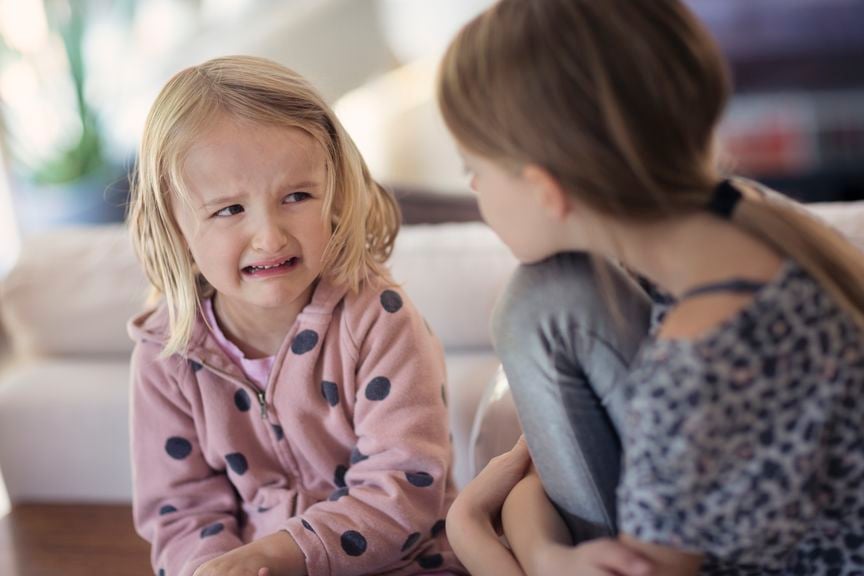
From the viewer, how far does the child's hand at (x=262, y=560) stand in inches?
41.1

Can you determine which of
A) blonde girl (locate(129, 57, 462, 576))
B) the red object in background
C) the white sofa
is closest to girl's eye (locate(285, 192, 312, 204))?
blonde girl (locate(129, 57, 462, 576))

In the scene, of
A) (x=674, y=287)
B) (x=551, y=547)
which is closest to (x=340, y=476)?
(x=551, y=547)

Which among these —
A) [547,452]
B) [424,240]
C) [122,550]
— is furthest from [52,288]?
[547,452]

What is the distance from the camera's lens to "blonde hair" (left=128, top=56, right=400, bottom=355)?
1.09 metres

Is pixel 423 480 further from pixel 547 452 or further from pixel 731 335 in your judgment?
pixel 731 335

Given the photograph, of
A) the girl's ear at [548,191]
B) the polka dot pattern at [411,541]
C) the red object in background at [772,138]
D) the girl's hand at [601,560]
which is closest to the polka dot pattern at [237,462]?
the polka dot pattern at [411,541]

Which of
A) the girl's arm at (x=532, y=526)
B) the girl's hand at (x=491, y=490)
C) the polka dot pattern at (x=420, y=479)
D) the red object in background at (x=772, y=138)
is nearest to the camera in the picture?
the girl's arm at (x=532, y=526)

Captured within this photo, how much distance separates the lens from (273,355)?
1204 mm

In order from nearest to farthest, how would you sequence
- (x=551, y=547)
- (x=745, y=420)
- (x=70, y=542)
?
(x=745, y=420), (x=551, y=547), (x=70, y=542)

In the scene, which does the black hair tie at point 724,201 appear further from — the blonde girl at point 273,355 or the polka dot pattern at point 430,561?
the polka dot pattern at point 430,561

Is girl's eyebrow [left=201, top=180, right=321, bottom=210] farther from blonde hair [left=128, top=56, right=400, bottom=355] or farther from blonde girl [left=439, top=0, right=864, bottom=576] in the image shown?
blonde girl [left=439, top=0, right=864, bottom=576]

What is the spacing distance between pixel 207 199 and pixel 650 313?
1.59ft

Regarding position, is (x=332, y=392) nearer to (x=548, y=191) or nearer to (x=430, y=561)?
(x=430, y=561)

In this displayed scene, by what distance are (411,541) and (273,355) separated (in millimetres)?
269
